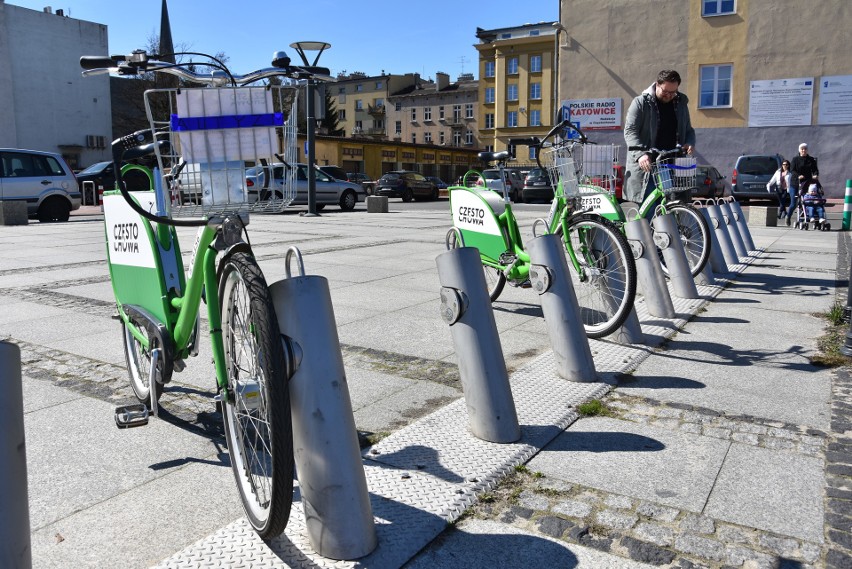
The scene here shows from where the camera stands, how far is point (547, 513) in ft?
8.71

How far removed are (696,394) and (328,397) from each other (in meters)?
2.41

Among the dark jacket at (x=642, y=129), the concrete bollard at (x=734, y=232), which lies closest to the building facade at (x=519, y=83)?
A: the concrete bollard at (x=734, y=232)

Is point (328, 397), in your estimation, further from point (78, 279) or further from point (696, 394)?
point (78, 279)

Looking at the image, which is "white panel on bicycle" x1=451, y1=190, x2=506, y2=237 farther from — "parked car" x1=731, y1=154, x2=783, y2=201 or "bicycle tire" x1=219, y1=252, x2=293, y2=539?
"parked car" x1=731, y1=154, x2=783, y2=201

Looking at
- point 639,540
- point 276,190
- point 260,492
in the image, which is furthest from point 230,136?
point 639,540

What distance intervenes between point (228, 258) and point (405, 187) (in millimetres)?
31754

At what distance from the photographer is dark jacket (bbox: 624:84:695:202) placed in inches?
277

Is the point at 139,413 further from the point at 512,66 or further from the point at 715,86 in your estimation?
the point at 512,66

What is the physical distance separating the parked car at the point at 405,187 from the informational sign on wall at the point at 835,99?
54.4ft

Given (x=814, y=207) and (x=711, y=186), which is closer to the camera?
(x=814, y=207)

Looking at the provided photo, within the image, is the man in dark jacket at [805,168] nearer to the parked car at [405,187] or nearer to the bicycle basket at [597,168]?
the bicycle basket at [597,168]

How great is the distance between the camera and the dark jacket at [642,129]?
702cm

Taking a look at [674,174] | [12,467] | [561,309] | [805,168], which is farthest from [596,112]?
[12,467]

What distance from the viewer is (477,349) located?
11.0 feet
